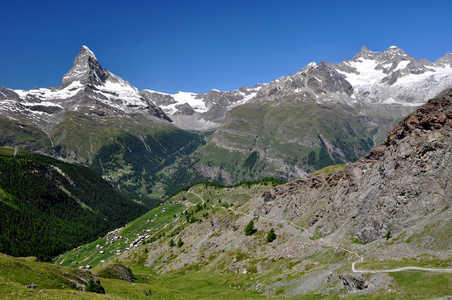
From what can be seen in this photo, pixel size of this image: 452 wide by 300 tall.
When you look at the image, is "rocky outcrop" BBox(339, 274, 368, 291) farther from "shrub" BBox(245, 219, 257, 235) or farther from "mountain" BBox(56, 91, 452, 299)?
"shrub" BBox(245, 219, 257, 235)

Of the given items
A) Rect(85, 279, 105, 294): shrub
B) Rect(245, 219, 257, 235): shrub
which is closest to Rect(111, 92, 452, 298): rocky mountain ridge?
Rect(245, 219, 257, 235): shrub

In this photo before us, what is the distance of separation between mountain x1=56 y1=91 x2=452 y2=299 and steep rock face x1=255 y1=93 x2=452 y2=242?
0.31m

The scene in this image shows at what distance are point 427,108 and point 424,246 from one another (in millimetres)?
54919

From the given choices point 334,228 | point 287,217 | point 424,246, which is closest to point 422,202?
point 424,246

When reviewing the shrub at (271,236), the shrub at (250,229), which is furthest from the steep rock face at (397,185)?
the shrub at (250,229)

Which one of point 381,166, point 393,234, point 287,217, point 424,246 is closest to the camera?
point 424,246

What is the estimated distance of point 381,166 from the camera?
347ft

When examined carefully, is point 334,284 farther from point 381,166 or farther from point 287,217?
point 287,217

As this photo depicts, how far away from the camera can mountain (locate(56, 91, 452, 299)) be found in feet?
198

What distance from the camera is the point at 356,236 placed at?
91.9 metres

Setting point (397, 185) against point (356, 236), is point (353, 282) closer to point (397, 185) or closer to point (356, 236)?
point (356, 236)

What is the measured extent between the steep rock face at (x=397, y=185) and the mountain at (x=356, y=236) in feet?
1.03

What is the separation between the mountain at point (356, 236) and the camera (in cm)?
6032

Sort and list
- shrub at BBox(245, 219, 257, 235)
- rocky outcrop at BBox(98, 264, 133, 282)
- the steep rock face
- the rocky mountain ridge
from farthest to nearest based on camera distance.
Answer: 1. shrub at BBox(245, 219, 257, 235)
2. rocky outcrop at BBox(98, 264, 133, 282)
3. the steep rock face
4. the rocky mountain ridge
